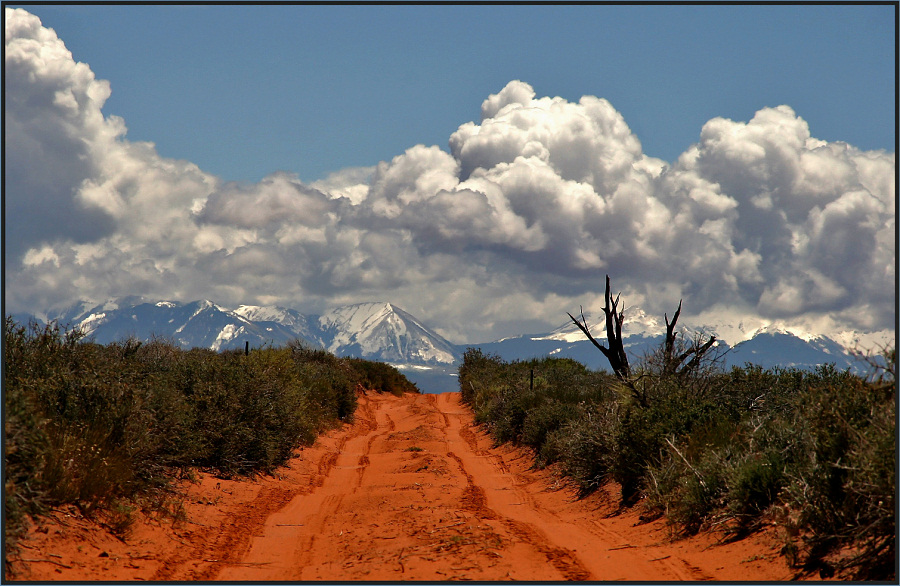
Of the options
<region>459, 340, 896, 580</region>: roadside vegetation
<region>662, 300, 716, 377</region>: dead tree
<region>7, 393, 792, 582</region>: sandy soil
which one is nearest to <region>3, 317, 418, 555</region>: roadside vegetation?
<region>7, 393, 792, 582</region>: sandy soil

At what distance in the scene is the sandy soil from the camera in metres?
7.89

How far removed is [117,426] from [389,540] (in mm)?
4468

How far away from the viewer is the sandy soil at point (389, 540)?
789cm

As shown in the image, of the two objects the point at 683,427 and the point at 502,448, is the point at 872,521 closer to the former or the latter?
the point at 683,427

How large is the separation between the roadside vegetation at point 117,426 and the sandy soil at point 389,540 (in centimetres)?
48

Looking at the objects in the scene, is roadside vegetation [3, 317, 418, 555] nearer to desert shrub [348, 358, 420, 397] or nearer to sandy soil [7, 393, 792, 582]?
sandy soil [7, 393, 792, 582]

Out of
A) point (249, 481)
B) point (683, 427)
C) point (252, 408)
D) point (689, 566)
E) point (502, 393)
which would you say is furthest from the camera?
point (502, 393)

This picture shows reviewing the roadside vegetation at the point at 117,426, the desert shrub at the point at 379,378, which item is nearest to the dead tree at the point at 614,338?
the roadside vegetation at the point at 117,426

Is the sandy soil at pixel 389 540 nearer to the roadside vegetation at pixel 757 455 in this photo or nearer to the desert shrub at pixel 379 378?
the roadside vegetation at pixel 757 455

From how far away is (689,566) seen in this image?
815 cm

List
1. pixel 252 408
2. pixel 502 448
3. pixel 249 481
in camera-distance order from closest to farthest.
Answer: pixel 249 481 < pixel 252 408 < pixel 502 448

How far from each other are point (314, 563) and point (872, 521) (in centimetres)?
618

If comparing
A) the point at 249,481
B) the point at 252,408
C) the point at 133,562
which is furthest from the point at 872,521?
the point at 252,408

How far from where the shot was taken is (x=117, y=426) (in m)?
10.7
